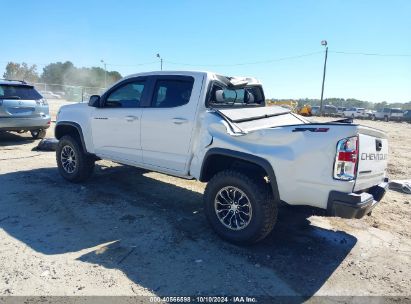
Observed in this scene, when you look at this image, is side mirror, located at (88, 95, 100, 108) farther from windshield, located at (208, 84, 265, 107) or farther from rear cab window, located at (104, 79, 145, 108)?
windshield, located at (208, 84, 265, 107)

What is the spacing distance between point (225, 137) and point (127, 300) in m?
2.08

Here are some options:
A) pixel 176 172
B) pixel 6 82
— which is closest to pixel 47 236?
pixel 176 172

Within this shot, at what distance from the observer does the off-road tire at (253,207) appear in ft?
12.7

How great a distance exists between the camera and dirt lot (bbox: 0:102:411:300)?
3295 millimetres

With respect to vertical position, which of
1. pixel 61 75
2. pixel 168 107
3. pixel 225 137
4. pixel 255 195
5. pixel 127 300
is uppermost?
pixel 61 75

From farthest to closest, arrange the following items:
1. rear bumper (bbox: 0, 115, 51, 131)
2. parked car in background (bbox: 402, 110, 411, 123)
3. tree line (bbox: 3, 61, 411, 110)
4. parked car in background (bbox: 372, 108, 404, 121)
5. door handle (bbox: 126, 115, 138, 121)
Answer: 1. tree line (bbox: 3, 61, 411, 110)
2. parked car in background (bbox: 372, 108, 404, 121)
3. parked car in background (bbox: 402, 110, 411, 123)
4. rear bumper (bbox: 0, 115, 51, 131)
5. door handle (bbox: 126, 115, 138, 121)

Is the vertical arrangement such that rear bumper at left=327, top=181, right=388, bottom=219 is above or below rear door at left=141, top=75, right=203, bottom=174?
below

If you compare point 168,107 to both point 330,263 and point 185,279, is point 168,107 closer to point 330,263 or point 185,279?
point 185,279

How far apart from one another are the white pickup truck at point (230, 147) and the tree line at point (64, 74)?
68669 millimetres

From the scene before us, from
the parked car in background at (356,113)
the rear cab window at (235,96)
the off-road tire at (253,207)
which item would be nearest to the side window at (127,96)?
the rear cab window at (235,96)

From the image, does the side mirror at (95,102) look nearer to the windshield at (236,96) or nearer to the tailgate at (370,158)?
the windshield at (236,96)

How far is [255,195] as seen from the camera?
12.7ft

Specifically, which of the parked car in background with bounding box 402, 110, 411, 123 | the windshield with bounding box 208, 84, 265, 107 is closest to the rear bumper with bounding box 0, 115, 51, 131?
the windshield with bounding box 208, 84, 265, 107

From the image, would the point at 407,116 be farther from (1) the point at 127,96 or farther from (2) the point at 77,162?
(2) the point at 77,162
